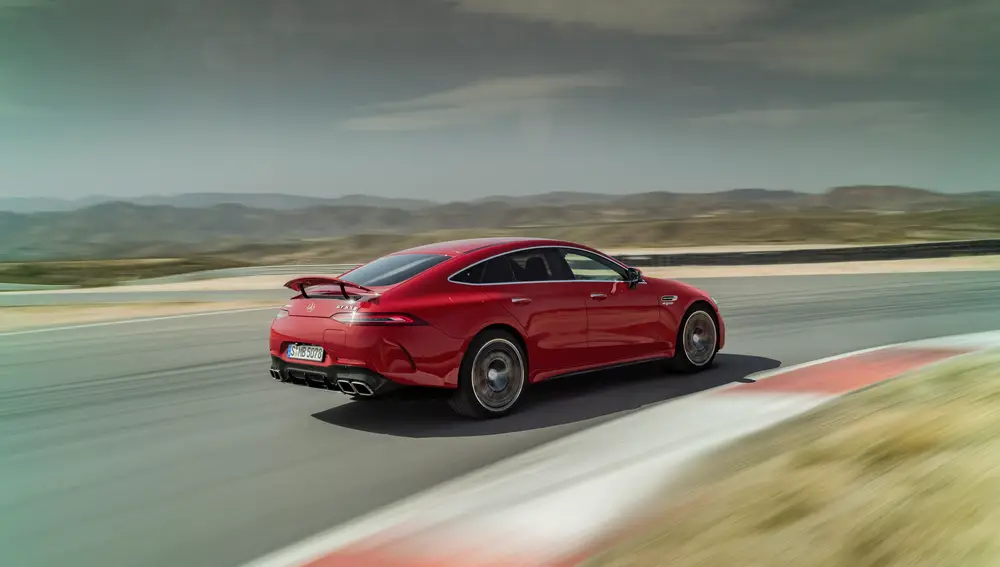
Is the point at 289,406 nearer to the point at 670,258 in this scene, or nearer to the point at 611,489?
the point at 611,489

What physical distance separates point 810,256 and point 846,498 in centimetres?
3275

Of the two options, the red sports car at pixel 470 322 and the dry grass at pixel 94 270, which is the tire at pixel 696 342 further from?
the dry grass at pixel 94 270

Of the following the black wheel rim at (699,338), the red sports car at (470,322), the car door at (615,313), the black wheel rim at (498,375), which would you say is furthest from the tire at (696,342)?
the black wheel rim at (498,375)

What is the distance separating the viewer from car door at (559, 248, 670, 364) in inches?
323

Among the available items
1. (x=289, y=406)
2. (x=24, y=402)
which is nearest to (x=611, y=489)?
(x=289, y=406)

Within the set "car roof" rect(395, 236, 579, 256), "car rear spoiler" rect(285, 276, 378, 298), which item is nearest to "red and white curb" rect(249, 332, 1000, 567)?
"car roof" rect(395, 236, 579, 256)

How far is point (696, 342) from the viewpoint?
943 cm

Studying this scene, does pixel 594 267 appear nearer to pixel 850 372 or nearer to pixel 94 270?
pixel 850 372

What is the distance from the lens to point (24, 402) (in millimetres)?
8828

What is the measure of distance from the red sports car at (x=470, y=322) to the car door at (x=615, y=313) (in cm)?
1

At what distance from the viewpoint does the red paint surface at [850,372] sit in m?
8.25

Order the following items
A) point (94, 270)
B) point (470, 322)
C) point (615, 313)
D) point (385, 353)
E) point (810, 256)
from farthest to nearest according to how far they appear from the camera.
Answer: point (94, 270) < point (810, 256) < point (615, 313) < point (470, 322) < point (385, 353)

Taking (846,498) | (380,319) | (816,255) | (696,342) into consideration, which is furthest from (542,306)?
(816,255)

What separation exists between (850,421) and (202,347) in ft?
30.1
